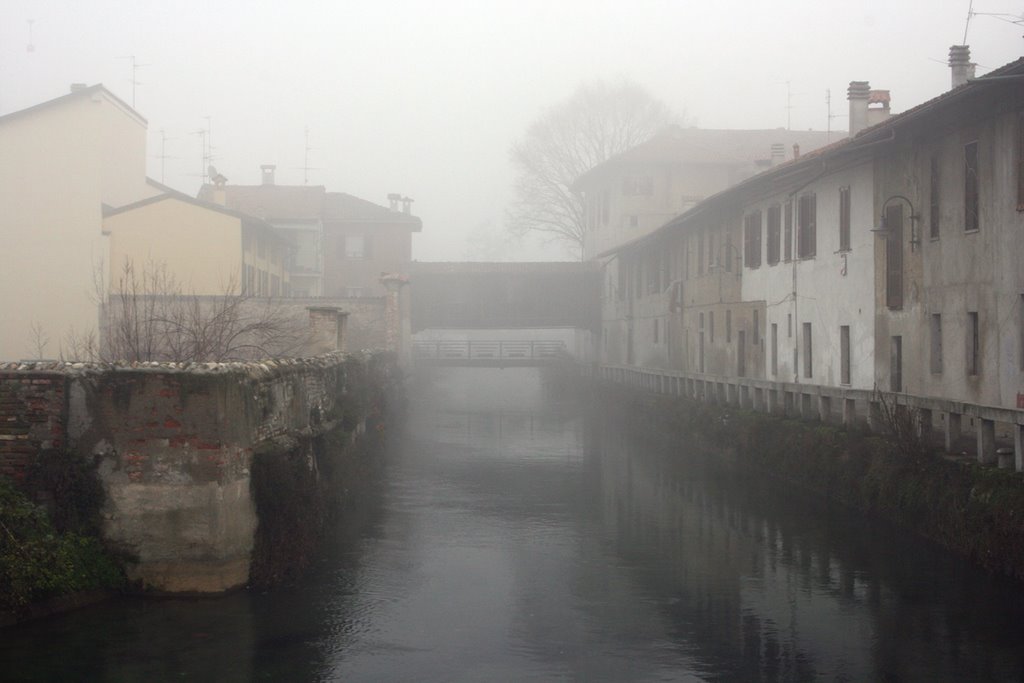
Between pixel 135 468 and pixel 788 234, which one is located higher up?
pixel 788 234

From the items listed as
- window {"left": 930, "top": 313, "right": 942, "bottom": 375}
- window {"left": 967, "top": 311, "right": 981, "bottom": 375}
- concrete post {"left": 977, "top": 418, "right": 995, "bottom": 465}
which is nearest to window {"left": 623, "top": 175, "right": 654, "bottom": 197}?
window {"left": 930, "top": 313, "right": 942, "bottom": 375}

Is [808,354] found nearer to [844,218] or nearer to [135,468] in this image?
[844,218]

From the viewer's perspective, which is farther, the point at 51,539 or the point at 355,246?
the point at 355,246

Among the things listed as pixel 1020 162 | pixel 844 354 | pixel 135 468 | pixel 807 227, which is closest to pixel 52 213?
pixel 807 227

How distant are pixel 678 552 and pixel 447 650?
4.84 metres

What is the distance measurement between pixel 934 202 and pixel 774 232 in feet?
27.7

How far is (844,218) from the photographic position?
22250 mm

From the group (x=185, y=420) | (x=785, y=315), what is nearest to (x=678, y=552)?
(x=185, y=420)

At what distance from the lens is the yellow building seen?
3781cm

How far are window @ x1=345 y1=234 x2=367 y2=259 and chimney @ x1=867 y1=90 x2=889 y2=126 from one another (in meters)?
37.5

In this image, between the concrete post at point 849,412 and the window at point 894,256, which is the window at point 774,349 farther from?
the concrete post at point 849,412

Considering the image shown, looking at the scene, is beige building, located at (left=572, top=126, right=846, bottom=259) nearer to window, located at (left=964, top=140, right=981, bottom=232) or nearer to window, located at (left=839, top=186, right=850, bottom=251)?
window, located at (left=839, top=186, right=850, bottom=251)

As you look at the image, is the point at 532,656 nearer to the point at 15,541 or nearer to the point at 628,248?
the point at 15,541

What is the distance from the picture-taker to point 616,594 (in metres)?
10.9
